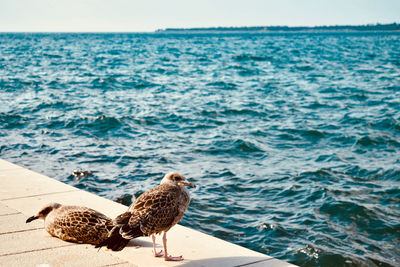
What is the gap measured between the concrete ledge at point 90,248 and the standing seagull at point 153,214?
0.95ft

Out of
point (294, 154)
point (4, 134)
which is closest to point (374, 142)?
point (294, 154)

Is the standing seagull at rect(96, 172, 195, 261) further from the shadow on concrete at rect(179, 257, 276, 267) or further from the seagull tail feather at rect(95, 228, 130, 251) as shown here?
the shadow on concrete at rect(179, 257, 276, 267)

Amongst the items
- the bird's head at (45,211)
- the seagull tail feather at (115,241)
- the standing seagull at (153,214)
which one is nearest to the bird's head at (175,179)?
the standing seagull at (153,214)

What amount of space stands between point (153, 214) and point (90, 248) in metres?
1.03

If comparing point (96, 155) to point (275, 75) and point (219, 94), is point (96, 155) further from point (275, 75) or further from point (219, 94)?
point (275, 75)

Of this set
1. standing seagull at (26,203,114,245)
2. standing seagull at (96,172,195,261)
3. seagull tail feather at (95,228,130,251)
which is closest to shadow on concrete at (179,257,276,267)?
standing seagull at (96,172,195,261)

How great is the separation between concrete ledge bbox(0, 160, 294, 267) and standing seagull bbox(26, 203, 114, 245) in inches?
4.5

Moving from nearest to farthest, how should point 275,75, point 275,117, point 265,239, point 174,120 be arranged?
1. point 265,239
2. point 174,120
3. point 275,117
4. point 275,75

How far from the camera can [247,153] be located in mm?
13508

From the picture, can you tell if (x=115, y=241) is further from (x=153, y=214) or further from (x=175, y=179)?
(x=175, y=179)

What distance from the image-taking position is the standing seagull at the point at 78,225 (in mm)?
5117

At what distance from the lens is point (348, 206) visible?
30.7 feet

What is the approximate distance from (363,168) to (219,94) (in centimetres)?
1455

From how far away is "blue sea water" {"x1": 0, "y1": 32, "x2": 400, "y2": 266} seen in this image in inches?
325
